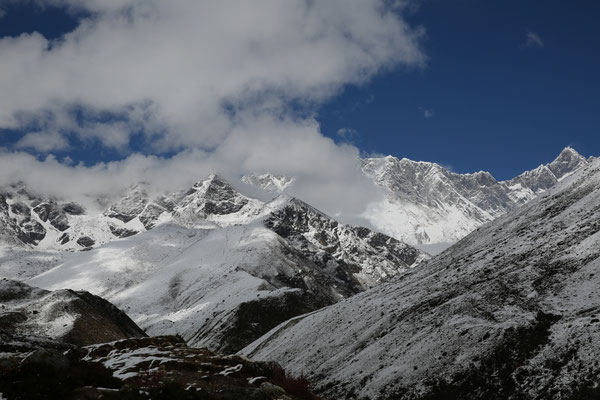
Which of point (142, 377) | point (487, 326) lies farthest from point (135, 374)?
point (487, 326)

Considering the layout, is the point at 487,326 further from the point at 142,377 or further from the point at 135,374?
the point at 135,374

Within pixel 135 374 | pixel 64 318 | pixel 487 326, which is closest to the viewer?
pixel 135 374

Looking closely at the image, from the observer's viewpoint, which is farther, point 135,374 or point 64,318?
point 64,318

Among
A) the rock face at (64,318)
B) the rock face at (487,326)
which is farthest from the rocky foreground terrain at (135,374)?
the rock face at (64,318)

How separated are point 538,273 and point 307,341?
3284 centimetres

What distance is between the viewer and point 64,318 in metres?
81.5

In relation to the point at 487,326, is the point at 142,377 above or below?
above

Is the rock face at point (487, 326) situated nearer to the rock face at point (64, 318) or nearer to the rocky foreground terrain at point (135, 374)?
the rocky foreground terrain at point (135, 374)

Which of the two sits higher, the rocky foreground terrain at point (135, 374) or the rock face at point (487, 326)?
the rocky foreground terrain at point (135, 374)

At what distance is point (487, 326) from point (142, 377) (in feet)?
95.5

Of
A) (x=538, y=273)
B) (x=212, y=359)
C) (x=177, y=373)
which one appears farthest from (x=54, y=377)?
(x=538, y=273)

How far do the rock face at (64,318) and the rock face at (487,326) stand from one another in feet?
98.2

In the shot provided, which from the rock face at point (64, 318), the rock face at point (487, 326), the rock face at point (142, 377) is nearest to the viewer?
the rock face at point (142, 377)

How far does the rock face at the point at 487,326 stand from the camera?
33188 mm
